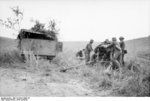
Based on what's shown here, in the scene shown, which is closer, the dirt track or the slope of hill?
the dirt track

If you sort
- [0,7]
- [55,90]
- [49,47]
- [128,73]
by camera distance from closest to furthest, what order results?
[55,90] → [0,7] → [128,73] → [49,47]

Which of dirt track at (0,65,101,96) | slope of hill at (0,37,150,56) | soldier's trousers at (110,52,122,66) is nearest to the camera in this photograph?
dirt track at (0,65,101,96)

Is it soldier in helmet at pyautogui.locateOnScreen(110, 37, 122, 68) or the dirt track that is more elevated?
soldier in helmet at pyautogui.locateOnScreen(110, 37, 122, 68)

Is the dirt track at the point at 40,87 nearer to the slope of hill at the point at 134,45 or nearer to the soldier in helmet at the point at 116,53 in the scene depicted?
the soldier in helmet at the point at 116,53

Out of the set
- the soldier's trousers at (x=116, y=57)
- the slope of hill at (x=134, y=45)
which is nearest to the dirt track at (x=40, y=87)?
the soldier's trousers at (x=116, y=57)

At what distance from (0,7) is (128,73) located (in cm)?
452

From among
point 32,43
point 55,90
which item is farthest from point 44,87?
point 32,43

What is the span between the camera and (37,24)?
8.40m

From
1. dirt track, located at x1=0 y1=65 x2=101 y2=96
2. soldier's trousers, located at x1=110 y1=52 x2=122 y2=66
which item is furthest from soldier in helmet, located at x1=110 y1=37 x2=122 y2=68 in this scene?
dirt track, located at x1=0 y1=65 x2=101 y2=96

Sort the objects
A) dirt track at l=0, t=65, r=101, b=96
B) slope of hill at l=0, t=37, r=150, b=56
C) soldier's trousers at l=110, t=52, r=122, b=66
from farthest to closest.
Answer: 1. slope of hill at l=0, t=37, r=150, b=56
2. soldier's trousers at l=110, t=52, r=122, b=66
3. dirt track at l=0, t=65, r=101, b=96

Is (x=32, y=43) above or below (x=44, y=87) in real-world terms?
above

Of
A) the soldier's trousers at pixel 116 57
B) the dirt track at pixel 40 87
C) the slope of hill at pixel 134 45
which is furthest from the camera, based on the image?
the slope of hill at pixel 134 45

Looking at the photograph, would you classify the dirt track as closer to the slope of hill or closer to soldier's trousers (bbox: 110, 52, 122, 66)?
soldier's trousers (bbox: 110, 52, 122, 66)

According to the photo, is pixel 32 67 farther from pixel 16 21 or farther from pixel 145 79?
pixel 145 79
